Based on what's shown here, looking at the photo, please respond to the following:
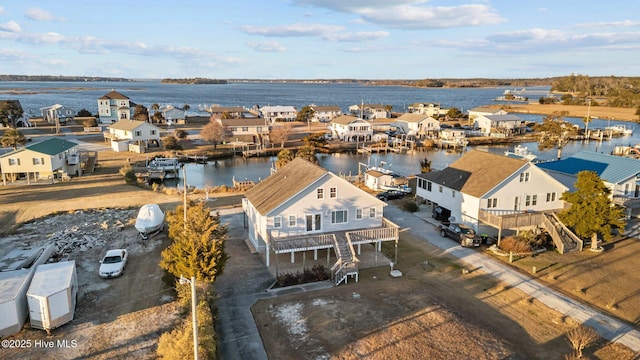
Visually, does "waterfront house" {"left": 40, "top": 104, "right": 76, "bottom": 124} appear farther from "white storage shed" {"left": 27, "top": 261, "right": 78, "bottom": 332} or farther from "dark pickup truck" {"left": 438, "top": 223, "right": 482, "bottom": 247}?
"dark pickup truck" {"left": 438, "top": 223, "right": 482, "bottom": 247}

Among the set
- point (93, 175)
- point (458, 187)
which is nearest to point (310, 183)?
point (458, 187)

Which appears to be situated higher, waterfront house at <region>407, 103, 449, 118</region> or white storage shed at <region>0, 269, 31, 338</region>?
waterfront house at <region>407, 103, 449, 118</region>

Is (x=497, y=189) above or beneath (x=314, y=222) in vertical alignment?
above

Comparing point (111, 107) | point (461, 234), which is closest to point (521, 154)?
point (461, 234)

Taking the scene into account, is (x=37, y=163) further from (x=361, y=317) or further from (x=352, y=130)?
(x=352, y=130)

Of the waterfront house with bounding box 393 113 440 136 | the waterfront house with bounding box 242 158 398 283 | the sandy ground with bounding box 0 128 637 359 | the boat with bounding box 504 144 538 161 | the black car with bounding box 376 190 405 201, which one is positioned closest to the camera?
the sandy ground with bounding box 0 128 637 359

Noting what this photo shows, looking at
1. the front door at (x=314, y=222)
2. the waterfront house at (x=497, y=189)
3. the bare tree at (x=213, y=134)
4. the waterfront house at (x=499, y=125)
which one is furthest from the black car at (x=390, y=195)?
the waterfront house at (x=499, y=125)

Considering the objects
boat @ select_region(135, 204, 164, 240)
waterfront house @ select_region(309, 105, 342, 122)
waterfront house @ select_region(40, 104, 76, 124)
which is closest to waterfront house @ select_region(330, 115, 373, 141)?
waterfront house @ select_region(309, 105, 342, 122)
